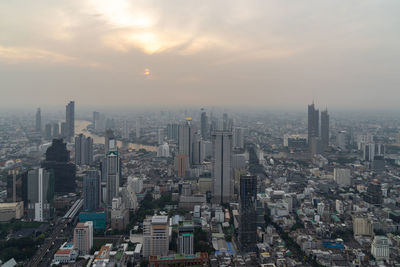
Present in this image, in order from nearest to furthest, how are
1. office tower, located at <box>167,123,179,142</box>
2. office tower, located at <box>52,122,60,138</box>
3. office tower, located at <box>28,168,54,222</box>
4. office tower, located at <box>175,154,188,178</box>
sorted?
1. office tower, located at <box>28,168,54,222</box>
2. office tower, located at <box>175,154,188,178</box>
3. office tower, located at <box>52,122,60,138</box>
4. office tower, located at <box>167,123,179,142</box>


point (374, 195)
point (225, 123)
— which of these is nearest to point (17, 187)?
point (225, 123)

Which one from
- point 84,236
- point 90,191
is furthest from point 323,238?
point 90,191

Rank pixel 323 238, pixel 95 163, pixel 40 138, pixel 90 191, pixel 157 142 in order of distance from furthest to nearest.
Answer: pixel 157 142 < pixel 40 138 < pixel 95 163 < pixel 90 191 < pixel 323 238

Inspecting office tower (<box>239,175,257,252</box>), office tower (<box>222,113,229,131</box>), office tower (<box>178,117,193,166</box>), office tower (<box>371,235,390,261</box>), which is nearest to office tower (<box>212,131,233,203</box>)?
office tower (<box>222,113,229,131</box>)

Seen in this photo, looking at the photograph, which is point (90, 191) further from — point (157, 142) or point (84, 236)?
point (157, 142)

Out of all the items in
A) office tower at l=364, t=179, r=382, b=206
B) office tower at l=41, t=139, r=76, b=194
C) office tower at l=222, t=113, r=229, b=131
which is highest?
office tower at l=222, t=113, r=229, b=131

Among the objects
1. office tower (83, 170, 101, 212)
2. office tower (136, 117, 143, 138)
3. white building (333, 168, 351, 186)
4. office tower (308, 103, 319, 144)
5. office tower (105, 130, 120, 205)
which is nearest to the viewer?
office tower (83, 170, 101, 212)

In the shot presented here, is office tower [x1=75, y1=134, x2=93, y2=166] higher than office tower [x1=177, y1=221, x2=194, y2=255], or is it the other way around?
office tower [x1=75, y1=134, x2=93, y2=166]

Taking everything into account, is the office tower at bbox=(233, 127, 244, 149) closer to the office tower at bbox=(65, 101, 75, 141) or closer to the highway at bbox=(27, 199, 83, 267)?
the office tower at bbox=(65, 101, 75, 141)
